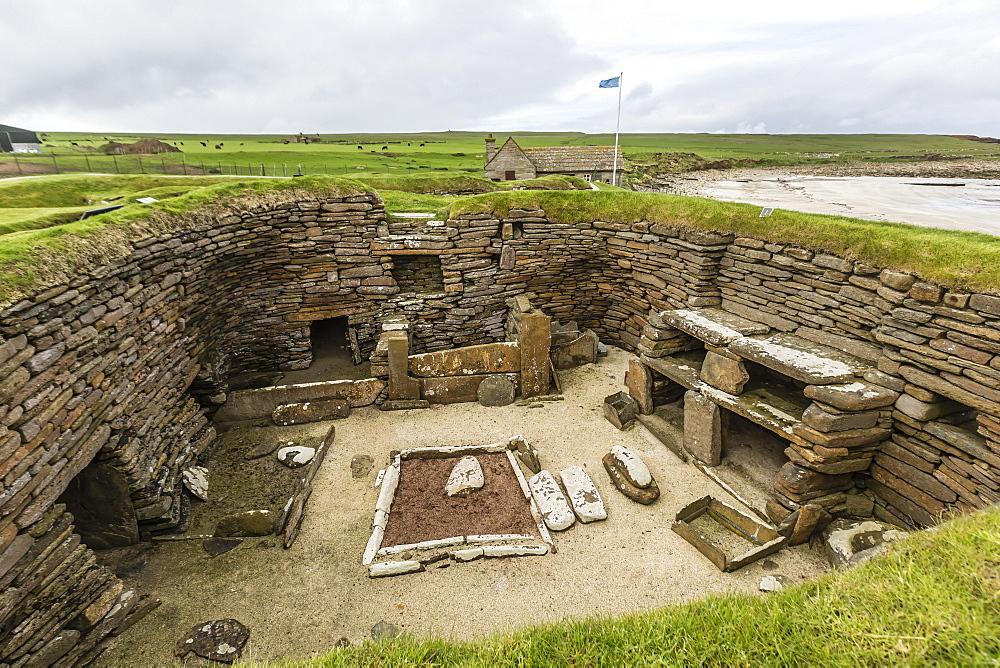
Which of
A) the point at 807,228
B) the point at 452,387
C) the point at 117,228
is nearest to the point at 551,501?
the point at 452,387

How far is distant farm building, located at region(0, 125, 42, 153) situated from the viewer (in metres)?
30.2

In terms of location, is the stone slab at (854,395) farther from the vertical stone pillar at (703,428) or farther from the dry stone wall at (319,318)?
the vertical stone pillar at (703,428)

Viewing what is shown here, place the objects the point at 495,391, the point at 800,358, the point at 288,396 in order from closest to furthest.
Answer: the point at 800,358 < the point at 288,396 < the point at 495,391

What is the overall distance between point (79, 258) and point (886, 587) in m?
9.13

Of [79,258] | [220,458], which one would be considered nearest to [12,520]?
[79,258]

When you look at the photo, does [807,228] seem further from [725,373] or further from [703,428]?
[703,428]

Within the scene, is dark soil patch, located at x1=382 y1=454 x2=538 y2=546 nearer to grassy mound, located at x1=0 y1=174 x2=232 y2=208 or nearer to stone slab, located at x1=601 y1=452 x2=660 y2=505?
stone slab, located at x1=601 y1=452 x2=660 y2=505

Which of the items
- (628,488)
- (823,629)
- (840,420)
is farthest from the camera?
(628,488)

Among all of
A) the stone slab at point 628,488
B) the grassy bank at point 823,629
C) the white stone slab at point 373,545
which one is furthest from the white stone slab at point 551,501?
the grassy bank at point 823,629

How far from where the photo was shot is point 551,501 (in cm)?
697

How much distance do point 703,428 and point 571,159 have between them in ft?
88.7

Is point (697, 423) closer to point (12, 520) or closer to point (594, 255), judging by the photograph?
point (594, 255)

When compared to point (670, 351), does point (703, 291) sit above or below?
above

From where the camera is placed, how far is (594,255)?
40.0 ft
